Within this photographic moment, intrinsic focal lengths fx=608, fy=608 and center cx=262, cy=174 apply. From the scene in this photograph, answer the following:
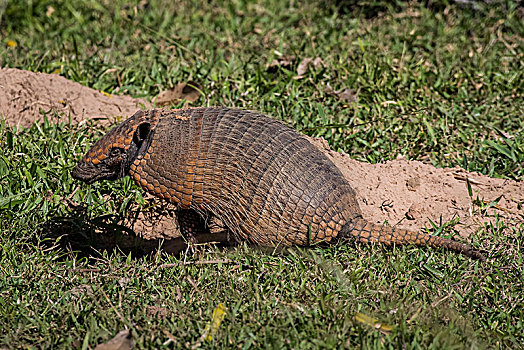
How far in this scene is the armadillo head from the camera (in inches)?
160

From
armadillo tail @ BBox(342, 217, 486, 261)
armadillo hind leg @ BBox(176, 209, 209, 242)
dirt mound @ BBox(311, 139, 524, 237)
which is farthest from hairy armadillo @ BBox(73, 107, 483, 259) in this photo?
dirt mound @ BBox(311, 139, 524, 237)

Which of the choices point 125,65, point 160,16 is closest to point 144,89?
point 125,65

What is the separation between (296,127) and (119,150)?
191cm

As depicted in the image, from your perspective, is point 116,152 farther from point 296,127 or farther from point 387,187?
point 387,187

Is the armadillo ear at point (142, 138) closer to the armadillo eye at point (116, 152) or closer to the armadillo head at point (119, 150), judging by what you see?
the armadillo head at point (119, 150)

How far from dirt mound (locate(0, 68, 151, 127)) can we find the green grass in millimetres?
218

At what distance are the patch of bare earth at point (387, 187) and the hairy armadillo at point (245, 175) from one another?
2.03 feet

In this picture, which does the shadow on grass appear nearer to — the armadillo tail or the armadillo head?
the armadillo head

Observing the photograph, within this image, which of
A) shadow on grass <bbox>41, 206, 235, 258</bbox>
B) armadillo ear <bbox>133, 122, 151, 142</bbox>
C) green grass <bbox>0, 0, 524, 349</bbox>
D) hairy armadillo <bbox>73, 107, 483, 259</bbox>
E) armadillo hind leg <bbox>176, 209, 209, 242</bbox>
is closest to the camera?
green grass <bbox>0, 0, 524, 349</bbox>

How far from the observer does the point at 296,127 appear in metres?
5.52

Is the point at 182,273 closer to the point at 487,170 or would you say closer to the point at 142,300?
the point at 142,300

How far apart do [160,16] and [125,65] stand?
1258 mm

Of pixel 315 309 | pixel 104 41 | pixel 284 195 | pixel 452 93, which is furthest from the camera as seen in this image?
pixel 104 41

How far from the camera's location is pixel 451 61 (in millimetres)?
6344
